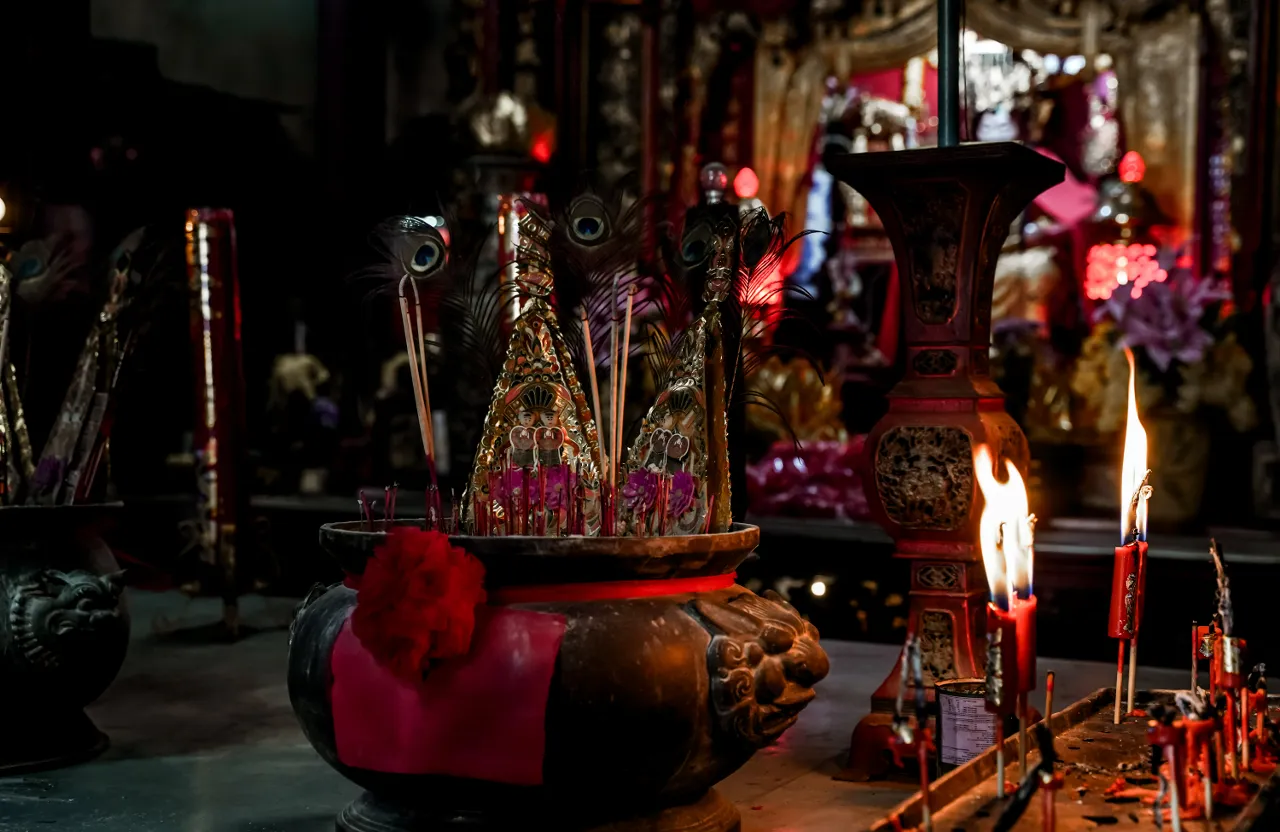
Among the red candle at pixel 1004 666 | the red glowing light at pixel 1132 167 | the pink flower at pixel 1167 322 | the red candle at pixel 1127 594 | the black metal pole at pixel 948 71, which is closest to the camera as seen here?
the red candle at pixel 1004 666

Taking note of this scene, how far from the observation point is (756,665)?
250 cm

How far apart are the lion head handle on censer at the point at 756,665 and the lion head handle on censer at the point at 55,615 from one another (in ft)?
4.78

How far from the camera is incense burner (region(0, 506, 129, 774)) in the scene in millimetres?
3219

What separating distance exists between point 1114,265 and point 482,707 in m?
6.74

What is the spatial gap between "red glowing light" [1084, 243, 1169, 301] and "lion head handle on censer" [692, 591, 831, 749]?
19.8 feet

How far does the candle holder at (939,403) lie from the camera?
10.6 feet

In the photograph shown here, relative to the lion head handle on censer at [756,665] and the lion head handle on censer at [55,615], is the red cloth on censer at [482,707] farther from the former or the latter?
the lion head handle on censer at [55,615]

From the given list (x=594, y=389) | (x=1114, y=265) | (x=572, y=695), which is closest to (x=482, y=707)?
(x=572, y=695)

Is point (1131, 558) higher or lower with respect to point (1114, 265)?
lower

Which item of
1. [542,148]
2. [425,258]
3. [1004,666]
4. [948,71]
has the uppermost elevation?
[542,148]

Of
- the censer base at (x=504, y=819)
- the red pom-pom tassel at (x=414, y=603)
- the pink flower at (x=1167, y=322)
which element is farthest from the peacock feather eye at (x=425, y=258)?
the pink flower at (x=1167, y=322)

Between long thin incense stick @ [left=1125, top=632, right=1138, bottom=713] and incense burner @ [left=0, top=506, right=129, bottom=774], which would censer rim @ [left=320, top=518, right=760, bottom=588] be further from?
incense burner @ [left=0, top=506, right=129, bottom=774]

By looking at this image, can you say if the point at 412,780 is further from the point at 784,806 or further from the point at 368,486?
the point at 368,486

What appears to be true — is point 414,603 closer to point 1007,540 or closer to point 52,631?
point 1007,540
